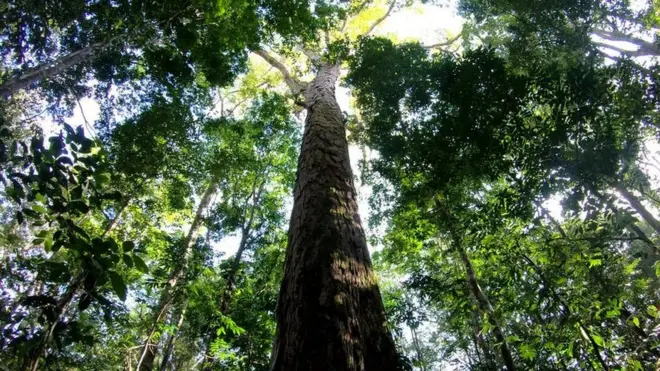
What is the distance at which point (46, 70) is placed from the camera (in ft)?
19.7

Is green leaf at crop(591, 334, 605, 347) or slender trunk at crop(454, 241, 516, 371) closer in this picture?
green leaf at crop(591, 334, 605, 347)

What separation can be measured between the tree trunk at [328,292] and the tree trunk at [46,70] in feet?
17.2

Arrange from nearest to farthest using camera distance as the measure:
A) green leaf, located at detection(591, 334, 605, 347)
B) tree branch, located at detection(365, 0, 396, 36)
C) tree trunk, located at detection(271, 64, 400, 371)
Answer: tree trunk, located at detection(271, 64, 400, 371) → green leaf, located at detection(591, 334, 605, 347) → tree branch, located at detection(365, 0, 396, 36)

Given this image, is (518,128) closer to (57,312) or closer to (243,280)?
(57,312)

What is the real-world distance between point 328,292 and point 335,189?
127 cm

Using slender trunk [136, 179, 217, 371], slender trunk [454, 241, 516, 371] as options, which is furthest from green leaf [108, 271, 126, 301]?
slender trunk [136, 179, 217, 371]

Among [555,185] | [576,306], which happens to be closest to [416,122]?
[555,185]

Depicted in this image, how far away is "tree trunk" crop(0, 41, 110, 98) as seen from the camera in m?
5.56

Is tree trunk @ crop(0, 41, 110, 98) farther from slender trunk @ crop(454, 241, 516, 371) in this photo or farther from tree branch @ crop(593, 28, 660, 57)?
tree branch @ crop(593, 28, 660, 57)

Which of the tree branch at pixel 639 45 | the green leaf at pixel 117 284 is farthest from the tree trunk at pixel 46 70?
the tree branch at pixel 639 45

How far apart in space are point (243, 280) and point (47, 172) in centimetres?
703

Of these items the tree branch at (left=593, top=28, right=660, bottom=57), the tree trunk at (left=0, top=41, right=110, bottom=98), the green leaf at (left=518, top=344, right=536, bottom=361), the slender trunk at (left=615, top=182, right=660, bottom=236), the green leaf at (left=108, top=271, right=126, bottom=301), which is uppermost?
the tree branch at (left=593, top=28, right=660, bottom=57)

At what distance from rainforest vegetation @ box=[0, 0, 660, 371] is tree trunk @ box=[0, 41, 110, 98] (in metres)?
0.04

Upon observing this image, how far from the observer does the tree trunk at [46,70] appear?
5.56 meters
